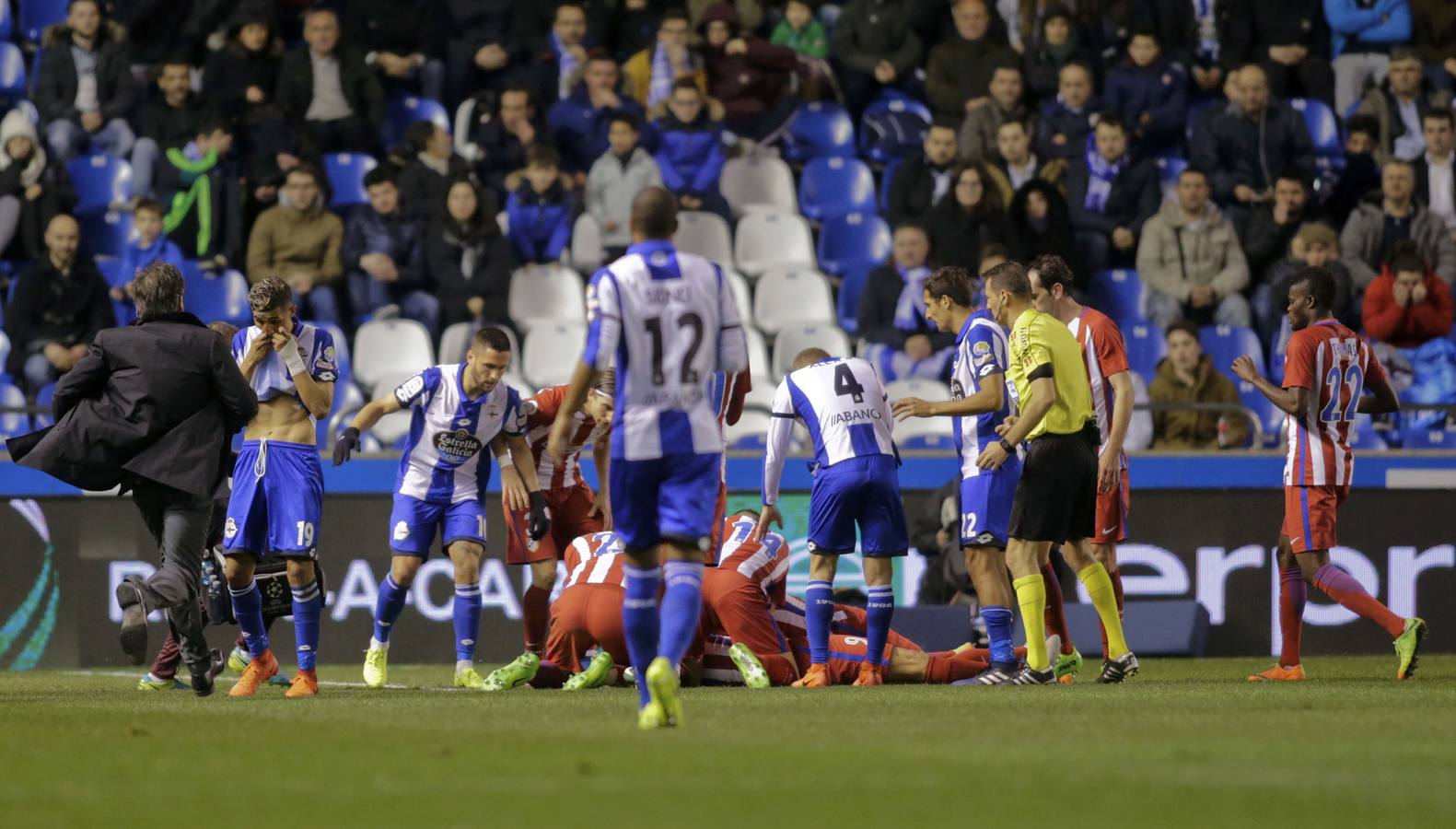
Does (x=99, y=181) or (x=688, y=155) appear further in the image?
(x=688, y=155)

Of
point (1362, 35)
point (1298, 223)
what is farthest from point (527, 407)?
point (1362, 35)

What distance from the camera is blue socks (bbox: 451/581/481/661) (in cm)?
1228

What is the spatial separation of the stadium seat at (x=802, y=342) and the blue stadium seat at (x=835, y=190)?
7.95ft

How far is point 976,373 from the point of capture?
438 inches

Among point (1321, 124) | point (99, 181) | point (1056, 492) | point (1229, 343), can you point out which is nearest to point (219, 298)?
point (99, 181)

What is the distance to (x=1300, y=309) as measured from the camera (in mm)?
11641

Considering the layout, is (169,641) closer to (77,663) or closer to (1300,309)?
(77,663)

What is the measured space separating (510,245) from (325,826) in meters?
13.5

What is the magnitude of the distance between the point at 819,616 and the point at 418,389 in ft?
8.88

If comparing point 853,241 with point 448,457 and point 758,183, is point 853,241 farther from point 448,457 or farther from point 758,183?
point 448,457

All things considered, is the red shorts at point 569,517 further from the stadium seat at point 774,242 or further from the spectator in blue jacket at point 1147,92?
the spectator in blue jacket at point 1147,92

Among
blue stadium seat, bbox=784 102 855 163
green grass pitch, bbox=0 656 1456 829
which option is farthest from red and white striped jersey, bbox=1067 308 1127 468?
blue stadium seat, bbox=784 102 855 163

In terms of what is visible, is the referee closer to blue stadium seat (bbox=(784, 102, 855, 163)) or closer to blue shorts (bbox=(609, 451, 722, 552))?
blue shorts (bbox=(609, 451, 722, 552))

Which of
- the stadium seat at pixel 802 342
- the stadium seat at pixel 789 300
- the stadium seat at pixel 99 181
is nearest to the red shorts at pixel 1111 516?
the stadium seat at pixel 802 342
